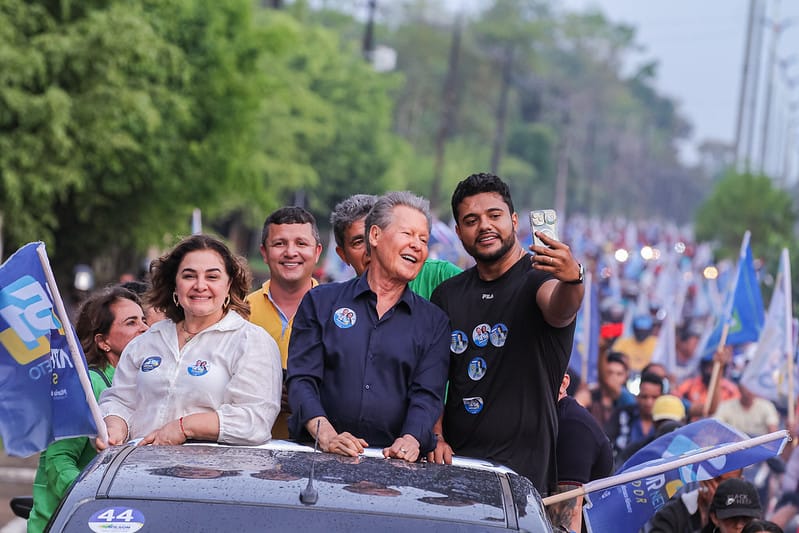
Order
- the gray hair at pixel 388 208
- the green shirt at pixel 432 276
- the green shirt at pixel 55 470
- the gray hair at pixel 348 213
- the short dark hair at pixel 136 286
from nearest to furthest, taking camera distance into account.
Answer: the gray hair at pixel 388 208
the green shirt at pixel 55 470
the green shirt at pixel 432 276
the gray hair at pixel 348 213
the short dark hair at pixel 136 286

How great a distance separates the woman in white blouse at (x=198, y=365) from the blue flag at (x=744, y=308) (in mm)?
8400

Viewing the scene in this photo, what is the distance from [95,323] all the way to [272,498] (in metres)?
2.86

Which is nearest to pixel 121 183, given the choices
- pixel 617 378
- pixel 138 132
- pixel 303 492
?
pixel 138 132

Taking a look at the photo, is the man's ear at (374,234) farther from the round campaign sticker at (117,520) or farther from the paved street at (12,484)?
the paved street at (12,484)

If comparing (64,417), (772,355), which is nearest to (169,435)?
(64,417)

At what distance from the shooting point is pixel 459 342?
5.43 metres

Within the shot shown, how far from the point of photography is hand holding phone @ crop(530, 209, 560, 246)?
502 cm

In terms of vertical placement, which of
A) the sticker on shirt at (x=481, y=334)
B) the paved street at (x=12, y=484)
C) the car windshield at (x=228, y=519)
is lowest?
the paved street at (x=12, y=484)

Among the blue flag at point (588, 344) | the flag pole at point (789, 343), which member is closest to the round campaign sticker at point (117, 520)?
the flag pole at point (789, 343)

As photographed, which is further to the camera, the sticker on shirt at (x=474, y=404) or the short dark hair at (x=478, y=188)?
the short dark hair at (x=478, y=188)

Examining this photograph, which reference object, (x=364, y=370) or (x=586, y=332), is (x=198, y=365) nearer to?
(x=364, y=370)

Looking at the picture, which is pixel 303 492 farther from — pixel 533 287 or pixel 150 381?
pixel 533 287

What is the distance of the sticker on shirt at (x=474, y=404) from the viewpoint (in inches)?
212

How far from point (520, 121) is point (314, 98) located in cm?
8843
